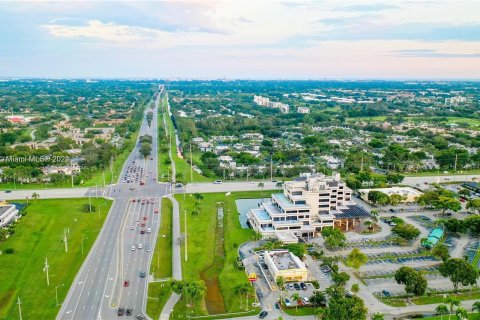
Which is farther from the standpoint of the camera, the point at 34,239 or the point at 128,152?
the point at 128,152

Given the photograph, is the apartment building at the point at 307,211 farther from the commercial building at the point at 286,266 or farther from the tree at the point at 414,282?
the tree at the point at 414,282

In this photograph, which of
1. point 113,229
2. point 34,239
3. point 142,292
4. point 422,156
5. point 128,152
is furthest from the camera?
point 128,152

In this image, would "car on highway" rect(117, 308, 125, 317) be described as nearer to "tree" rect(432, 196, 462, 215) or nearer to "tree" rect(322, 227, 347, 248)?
"tree" rect(322, 227, 347, 248)

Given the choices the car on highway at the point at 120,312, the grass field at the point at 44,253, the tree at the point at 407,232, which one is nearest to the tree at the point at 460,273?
the tree at the point at 407,232

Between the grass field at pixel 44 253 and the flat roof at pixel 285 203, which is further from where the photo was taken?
the flat roof at pixel 285 203

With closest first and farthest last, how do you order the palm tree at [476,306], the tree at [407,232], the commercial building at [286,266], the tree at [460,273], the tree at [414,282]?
the palm tree at [476,306] → the tree at [414,282] → the tree at [460,273] → the commercial building at [286,266] → the tree at [407,232]

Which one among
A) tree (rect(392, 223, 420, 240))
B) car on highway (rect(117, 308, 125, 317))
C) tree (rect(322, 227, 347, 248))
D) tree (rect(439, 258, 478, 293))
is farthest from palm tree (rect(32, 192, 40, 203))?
tree (rect(439, 258, 478, 293))

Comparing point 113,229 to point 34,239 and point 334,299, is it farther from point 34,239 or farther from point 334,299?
point 334,299

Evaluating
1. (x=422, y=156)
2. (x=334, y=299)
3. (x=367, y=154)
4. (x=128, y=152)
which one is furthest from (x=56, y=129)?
(x=334, y=299)
